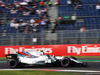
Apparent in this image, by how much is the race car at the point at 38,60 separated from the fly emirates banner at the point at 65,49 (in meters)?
4.79

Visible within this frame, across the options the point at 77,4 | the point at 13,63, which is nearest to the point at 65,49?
the point at 77,4

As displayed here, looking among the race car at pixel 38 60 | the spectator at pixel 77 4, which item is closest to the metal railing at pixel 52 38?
the spectator at pixel 77 4

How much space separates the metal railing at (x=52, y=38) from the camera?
12805 millimetres

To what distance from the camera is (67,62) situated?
8.22 metres

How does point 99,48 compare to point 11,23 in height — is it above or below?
below

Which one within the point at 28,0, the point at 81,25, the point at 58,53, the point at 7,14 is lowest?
the point at 58,53

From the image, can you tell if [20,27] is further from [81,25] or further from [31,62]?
[31,62]

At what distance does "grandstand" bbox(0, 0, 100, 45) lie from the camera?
12930 mm

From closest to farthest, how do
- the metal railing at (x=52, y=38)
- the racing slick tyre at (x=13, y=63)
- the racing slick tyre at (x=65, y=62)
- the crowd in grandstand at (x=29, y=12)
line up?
the racing slick tyre at (x=65, y=62) < the racing slick tyre at (x=13, y=63) < the metal railing at (x=52, y=38) < the crowd in grandstand at (x=29, y=12)

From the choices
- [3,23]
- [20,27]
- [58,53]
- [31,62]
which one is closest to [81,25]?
[58,53]

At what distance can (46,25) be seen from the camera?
14.7 metres

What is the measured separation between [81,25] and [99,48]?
2.67m

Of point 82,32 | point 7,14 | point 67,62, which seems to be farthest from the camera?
point 7,14

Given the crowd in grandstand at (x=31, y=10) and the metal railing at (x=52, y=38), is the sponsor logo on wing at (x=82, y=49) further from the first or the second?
the crowd in grandstand at (x=31, y=10)
